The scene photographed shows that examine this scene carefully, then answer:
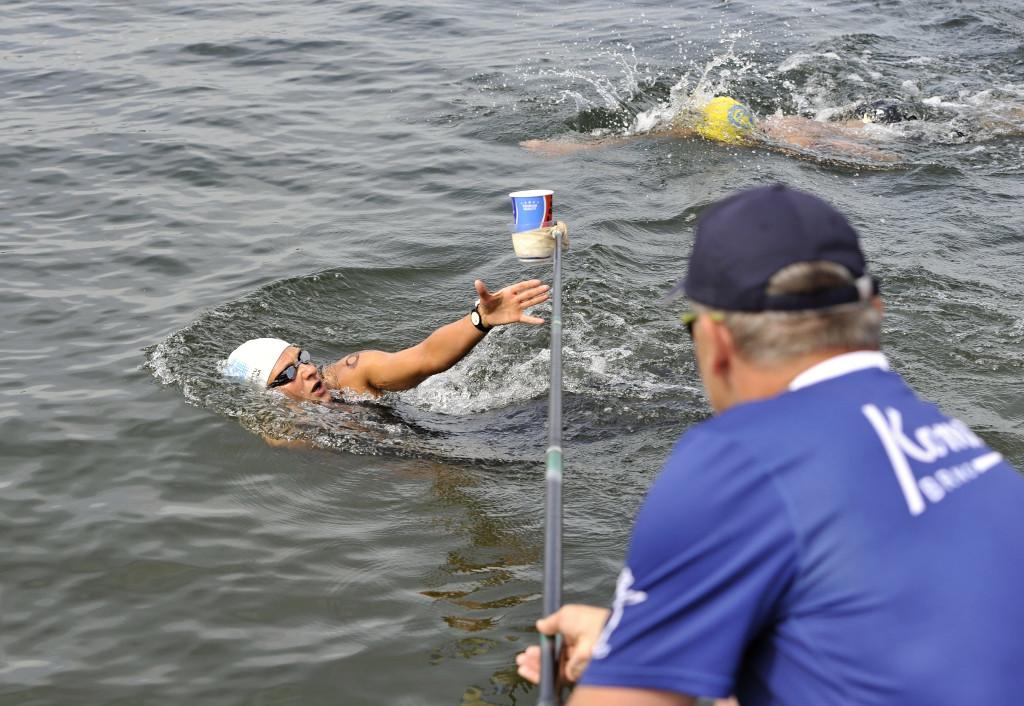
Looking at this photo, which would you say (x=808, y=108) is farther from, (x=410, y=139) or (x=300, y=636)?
(x=300, y=636)

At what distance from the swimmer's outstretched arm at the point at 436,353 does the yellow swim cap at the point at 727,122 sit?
580 cm

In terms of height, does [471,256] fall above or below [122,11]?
below

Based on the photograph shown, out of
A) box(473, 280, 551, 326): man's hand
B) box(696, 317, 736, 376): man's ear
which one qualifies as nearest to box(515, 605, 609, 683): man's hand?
box(696, 317, 736, 376): man's ear

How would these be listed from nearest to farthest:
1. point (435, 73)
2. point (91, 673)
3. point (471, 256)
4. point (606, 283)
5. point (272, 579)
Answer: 1. point (91, 673)
2. point (272, 579)
3. point (606, 283)
4. point (471, 256)
5. point (435, 73)

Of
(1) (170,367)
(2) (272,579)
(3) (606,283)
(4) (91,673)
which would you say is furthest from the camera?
(3) (606,283)

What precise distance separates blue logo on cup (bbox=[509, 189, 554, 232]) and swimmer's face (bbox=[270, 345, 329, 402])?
1.61 meters

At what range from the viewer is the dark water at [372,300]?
15.2 ft

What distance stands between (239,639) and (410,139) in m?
8.33

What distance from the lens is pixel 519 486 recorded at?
222 inches

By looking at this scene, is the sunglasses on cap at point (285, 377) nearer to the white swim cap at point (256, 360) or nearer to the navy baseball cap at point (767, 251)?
the white swim cap at point (256, 360)

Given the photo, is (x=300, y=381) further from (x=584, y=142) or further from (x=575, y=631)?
(x=584, y=142)

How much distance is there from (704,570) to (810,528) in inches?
7.4

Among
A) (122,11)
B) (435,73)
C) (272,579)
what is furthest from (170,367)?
(122,11)

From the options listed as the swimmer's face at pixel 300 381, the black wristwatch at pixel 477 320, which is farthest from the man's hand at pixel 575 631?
the swimmer's face at pixel 300 381
